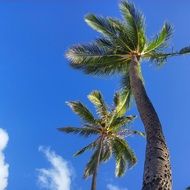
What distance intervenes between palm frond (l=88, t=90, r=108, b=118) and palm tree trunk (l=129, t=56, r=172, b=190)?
44.9 ft

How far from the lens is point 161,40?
18.9 meters

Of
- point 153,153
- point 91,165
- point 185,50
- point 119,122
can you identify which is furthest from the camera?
point 91,165

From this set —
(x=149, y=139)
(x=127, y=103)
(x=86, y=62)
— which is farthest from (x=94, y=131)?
(x=149, y=139)

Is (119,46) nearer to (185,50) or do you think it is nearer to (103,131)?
(185,50)

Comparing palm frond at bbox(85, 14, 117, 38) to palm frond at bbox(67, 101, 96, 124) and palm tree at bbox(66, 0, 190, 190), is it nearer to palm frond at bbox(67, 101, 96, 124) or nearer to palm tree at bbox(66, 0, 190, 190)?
palm tree at bbox(66, 0, 190, 190)

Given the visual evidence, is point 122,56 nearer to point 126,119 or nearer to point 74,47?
point 74,47

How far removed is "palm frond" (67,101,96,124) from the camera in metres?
28.1

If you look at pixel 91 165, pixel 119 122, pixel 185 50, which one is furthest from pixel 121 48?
pixel 91 165

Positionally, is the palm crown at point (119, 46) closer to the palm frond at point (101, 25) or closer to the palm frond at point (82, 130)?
the palm frond at point (101, 25)

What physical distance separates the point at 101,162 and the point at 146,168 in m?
18.9

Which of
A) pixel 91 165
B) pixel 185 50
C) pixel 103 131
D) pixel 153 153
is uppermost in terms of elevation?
pixel 103 131

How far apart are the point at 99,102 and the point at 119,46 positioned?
1081cm

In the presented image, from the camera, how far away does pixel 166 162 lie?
10516 mm

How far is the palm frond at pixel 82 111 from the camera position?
28.1 meters
